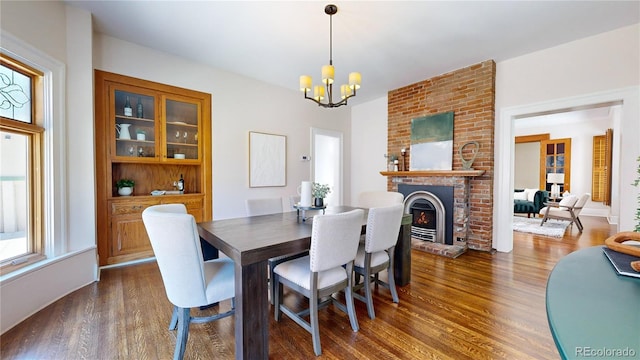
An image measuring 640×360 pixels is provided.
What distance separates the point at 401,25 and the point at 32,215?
13.6ft

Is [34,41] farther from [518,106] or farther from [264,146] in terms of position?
[518,106]

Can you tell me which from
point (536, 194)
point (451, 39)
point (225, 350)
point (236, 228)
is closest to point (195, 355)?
point (225, 350)

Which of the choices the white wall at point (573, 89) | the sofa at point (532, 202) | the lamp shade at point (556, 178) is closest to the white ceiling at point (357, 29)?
the white wall at point (573, 89)

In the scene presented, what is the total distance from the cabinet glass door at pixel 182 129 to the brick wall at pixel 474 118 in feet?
12.3

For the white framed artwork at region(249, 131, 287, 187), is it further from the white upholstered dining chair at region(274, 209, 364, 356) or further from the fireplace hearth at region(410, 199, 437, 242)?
the white upholstered dining chair at region(274, 209, 364, 356)

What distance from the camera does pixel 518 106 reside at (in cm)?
357

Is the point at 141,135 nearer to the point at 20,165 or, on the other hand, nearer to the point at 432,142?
the point at 20,165

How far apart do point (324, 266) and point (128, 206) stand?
295 cm

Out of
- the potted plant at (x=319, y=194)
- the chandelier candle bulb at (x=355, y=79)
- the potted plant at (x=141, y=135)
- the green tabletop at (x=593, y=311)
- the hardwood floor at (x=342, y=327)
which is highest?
the chandelier candle bulb at (x=355, y=79)

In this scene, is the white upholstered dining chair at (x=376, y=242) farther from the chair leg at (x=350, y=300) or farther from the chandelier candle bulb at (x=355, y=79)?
the chandelier candle bulb at (x=355, y=79)

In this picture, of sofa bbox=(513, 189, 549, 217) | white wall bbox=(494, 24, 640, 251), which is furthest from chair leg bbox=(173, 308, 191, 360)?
sofa bbox=(513, 189, 549, 217)

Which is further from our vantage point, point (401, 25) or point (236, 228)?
point (401, 25)

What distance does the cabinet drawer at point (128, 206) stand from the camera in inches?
124

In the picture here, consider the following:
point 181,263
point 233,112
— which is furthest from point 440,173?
point 181,263
